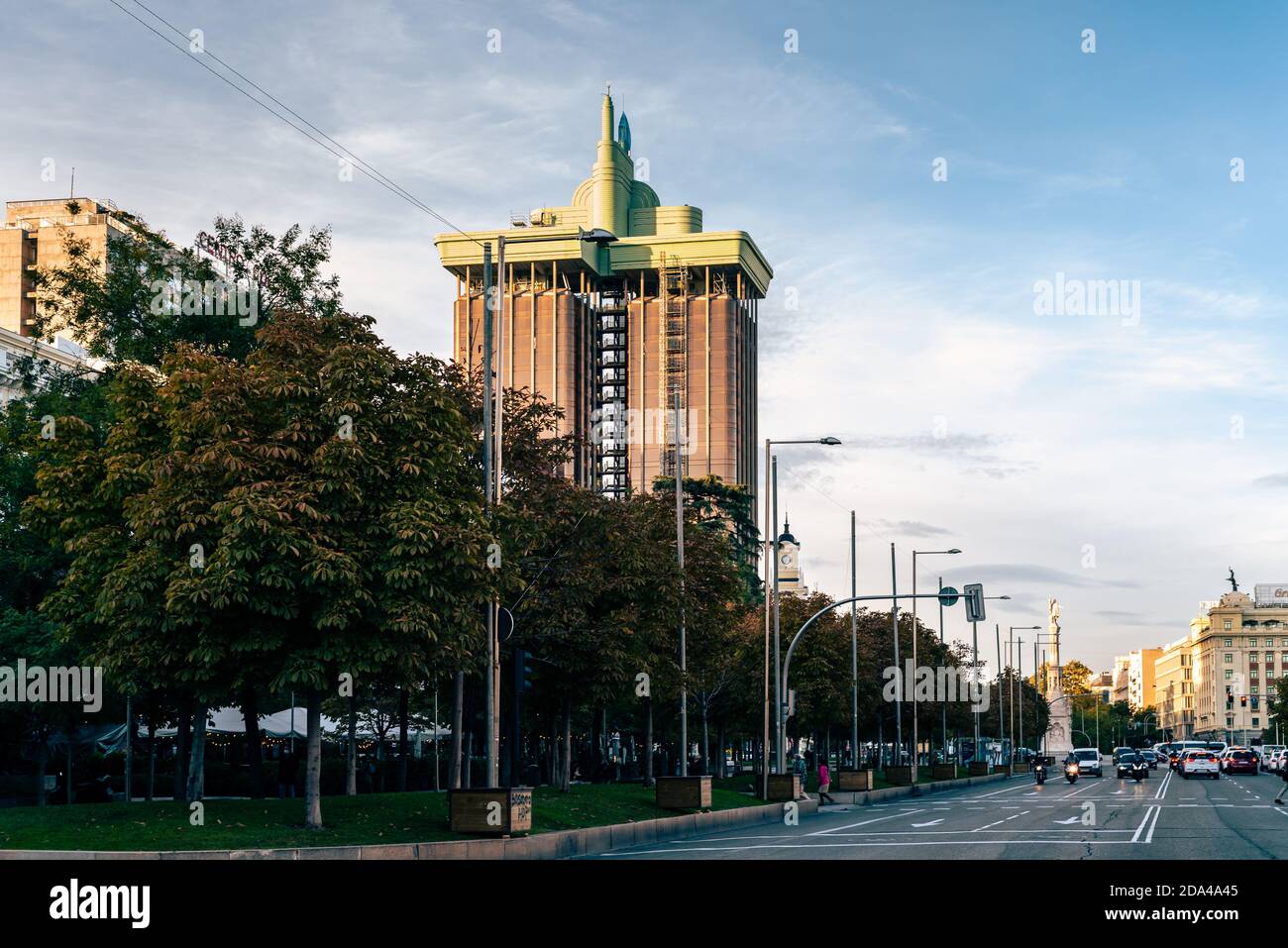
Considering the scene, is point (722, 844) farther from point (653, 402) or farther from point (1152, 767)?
→ point (653, 402)

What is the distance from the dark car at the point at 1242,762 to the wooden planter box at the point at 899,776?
3746 cm

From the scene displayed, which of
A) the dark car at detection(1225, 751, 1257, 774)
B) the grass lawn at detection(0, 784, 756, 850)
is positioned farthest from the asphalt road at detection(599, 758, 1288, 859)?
the dark car at detection(1225, 751, 1257, 774)

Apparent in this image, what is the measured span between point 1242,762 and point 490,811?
78148 millimetres

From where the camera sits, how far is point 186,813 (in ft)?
82.1

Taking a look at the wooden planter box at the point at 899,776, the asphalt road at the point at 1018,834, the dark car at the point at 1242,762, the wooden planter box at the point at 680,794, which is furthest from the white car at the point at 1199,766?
the wooden planter box at the point at 680,794

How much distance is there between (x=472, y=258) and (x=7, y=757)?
140894mm

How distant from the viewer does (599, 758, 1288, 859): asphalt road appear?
76.8 feet

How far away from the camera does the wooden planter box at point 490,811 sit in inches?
966

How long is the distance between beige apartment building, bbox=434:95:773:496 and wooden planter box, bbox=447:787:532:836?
143291 millimetres

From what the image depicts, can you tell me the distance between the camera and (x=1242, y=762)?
9044 centimetres

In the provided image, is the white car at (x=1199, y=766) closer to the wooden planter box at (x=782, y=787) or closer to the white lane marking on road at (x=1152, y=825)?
the white lane marking on road at (x=1152, y=825)

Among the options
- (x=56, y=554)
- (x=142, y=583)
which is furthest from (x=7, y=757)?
(x=142, y=583)

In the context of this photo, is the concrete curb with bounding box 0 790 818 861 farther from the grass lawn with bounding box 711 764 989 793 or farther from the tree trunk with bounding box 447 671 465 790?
the grass lawn with bounding box 711 764 989 793
